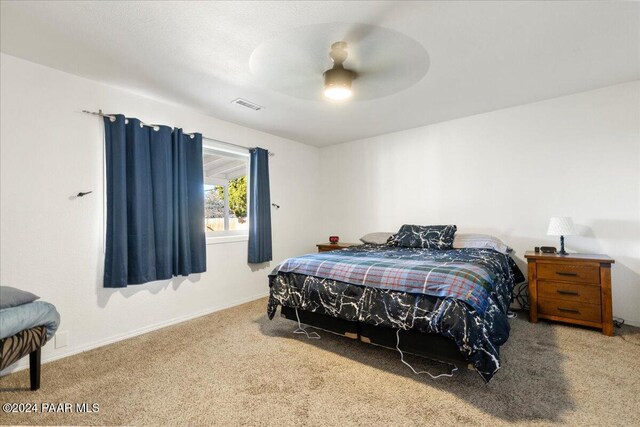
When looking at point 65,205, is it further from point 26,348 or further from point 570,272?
point 570,272

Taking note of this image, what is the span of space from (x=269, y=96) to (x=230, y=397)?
2.48 m

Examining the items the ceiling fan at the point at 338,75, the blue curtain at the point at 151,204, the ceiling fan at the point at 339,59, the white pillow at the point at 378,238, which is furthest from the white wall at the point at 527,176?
the blue curtain at the point at 151,204

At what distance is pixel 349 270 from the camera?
222 cm

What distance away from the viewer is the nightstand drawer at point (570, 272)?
2523 millimetres

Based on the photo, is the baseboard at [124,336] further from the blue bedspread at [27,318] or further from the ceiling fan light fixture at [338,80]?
the ceiling fan light fixture at [338,80]

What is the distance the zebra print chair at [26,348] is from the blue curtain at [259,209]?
2.15 meters

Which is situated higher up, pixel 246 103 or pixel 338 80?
pixel 246 103

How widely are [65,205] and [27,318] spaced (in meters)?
1.00

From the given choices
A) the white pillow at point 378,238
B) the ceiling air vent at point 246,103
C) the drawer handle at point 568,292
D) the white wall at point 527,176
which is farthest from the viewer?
the white pillow at point 378,238

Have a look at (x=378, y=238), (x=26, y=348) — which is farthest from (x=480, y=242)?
(x=26, y=348)

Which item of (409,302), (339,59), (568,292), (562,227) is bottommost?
(568,292)

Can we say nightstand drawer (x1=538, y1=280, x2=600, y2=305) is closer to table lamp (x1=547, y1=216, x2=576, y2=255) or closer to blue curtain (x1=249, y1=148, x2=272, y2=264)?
table lamp (x1=547, y1=216, x2=576, y2=255)

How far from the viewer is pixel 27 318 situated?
1681mm

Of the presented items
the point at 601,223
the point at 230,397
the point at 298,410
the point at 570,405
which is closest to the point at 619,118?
the point at 601,223
